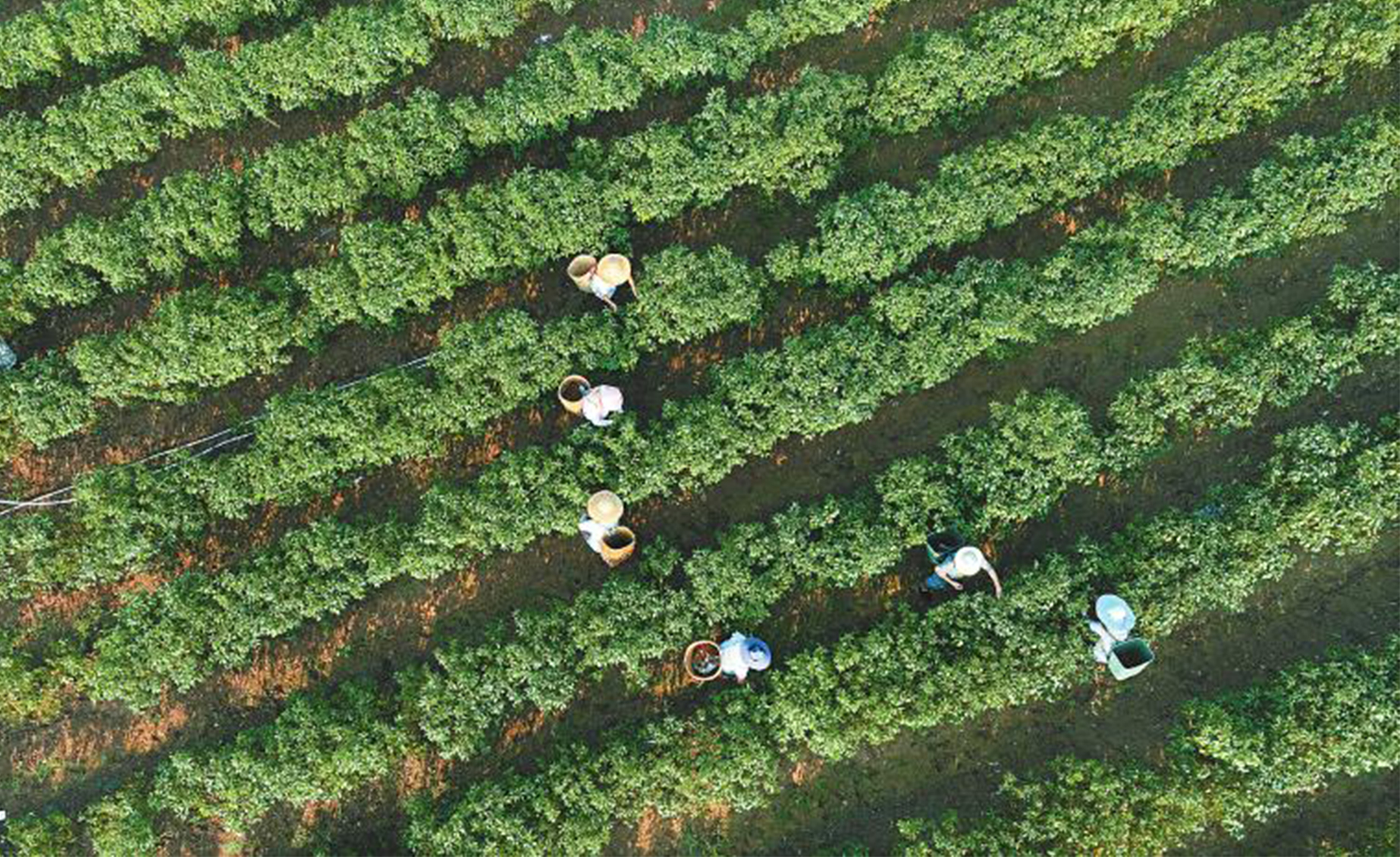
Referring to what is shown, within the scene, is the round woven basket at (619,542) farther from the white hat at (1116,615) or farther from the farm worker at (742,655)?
the white hat at (1116,615)

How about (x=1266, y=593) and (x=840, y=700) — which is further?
(x=1266, y=593)

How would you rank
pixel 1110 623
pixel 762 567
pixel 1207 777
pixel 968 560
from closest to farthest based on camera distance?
pixel 1207 777, pixel 1110 623, pixel 968 560, pixel 762 567

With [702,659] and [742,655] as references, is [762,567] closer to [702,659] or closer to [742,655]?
[742,655]

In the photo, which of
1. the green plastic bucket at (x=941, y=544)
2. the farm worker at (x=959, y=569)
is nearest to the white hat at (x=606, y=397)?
the green plastic bucket at (x=941, y=544)

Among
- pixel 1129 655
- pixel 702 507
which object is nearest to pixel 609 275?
pixel 702 507

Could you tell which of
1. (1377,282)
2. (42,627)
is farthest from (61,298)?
(1377,282)

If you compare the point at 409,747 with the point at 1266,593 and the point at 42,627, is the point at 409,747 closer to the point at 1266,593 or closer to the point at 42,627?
the point at 42,627
